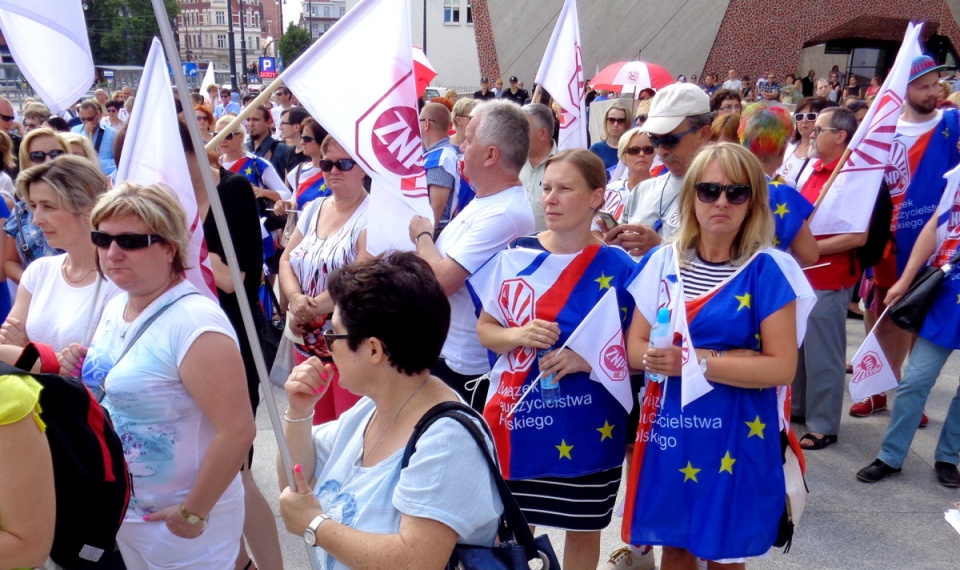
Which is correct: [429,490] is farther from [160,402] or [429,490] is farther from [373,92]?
[373,92]

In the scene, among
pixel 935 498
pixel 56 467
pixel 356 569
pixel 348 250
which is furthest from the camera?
pixel 935 498

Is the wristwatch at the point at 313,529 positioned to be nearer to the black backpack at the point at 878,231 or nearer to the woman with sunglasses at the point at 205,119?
the black backpack at the point at 878,231

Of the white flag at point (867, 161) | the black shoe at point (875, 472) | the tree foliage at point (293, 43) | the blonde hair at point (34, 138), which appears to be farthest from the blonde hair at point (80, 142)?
the tree foliage at point (293, 43)

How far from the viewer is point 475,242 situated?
3314 mm

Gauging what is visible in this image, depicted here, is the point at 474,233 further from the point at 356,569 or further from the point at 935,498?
the point at 935,498

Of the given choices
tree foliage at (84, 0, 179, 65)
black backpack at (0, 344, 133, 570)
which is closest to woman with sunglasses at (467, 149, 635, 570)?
black backpack at (0, 344, 133, 570)

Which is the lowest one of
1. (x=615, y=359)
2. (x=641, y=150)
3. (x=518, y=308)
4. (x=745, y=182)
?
(x=615, y=359)

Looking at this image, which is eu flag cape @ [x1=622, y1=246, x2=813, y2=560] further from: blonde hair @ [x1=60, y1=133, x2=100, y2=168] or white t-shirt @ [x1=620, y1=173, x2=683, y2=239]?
blonde hair @ [x1=60, y1=133, x2=100, y2=168]

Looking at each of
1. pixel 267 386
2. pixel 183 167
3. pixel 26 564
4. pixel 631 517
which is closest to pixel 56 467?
pixel 26 564

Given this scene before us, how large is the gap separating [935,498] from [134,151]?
4060 mm

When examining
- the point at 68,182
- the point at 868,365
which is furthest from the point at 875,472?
the point at 68,182

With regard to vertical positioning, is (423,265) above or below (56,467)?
above

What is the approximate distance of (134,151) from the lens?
123 inches

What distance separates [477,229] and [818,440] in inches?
106
